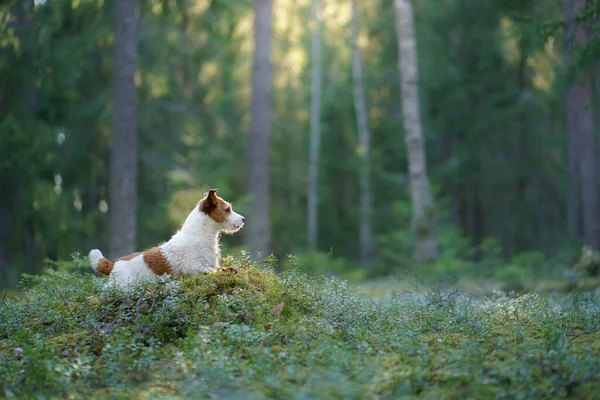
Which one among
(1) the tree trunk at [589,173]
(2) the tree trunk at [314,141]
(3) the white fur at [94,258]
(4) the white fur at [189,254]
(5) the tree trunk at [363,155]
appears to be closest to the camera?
(4) the white fur at [189,254]

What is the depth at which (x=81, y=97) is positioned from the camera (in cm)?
1983

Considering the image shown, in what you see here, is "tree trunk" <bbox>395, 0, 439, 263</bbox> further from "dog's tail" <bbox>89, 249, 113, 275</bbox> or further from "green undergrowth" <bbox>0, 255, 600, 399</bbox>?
"dog's tail" <bbox>89, 249, 113, 275</bbox>

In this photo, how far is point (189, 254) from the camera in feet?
26.3

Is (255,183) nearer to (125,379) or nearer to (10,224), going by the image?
(10,224)

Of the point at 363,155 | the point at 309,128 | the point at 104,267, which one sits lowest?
the point at 104,267

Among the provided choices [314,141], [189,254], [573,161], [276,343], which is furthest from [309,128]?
[276,343]

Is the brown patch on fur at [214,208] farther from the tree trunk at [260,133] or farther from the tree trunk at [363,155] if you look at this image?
the tree trunk at [363,155]

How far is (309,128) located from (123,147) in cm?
1939

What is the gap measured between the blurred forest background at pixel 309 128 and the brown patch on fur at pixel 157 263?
13.4 feet

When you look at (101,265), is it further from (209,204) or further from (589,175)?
(589,175)

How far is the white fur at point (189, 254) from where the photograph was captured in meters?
7.90

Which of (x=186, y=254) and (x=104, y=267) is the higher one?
(x=186, y=254)

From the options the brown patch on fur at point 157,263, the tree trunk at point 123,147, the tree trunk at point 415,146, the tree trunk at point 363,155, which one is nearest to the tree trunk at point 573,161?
the tree trunk at point 415,146

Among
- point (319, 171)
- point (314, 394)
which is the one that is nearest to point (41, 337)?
point (314, 394)
